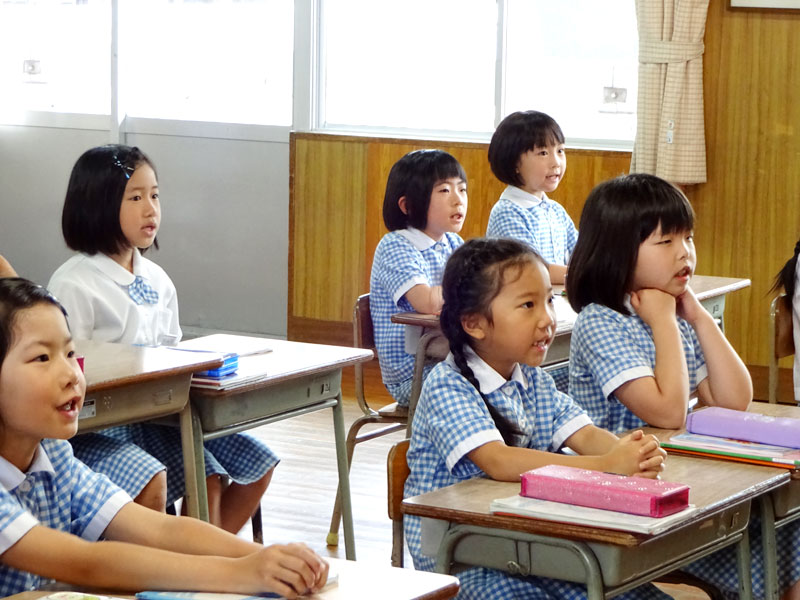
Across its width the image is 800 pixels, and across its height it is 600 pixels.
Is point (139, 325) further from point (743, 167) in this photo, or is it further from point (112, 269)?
point (743, 167)

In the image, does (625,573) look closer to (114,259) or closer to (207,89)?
(114,259)

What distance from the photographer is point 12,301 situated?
171 centimetres

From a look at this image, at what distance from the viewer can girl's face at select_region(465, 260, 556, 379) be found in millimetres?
2213

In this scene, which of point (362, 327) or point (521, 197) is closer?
point (362, 327)

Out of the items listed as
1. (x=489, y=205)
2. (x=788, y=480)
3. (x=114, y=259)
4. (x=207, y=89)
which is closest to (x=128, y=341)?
(x=114, y=259)

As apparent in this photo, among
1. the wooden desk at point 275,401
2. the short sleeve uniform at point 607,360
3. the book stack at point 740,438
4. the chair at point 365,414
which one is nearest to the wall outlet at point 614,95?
the chair at point 365,414

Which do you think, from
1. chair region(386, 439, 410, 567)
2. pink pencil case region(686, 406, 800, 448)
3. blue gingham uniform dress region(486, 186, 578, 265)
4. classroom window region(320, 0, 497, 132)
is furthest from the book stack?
classroom window region(320, 0, 497, 132)

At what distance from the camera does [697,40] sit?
5367 mm

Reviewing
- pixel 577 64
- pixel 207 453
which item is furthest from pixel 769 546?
pixel 577 64

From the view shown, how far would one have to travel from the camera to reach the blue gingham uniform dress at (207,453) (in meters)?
A: 3.08

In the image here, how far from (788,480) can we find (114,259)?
70.9 inches

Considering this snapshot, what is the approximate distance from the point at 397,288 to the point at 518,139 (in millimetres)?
928

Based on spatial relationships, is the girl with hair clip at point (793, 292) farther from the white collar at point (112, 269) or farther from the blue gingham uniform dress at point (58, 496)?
the blue gingham uniform dress at point (58, 496)

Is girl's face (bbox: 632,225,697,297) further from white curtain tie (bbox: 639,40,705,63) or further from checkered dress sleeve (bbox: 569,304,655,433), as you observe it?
white curtain tie (bbox: 639,40,705,63)
